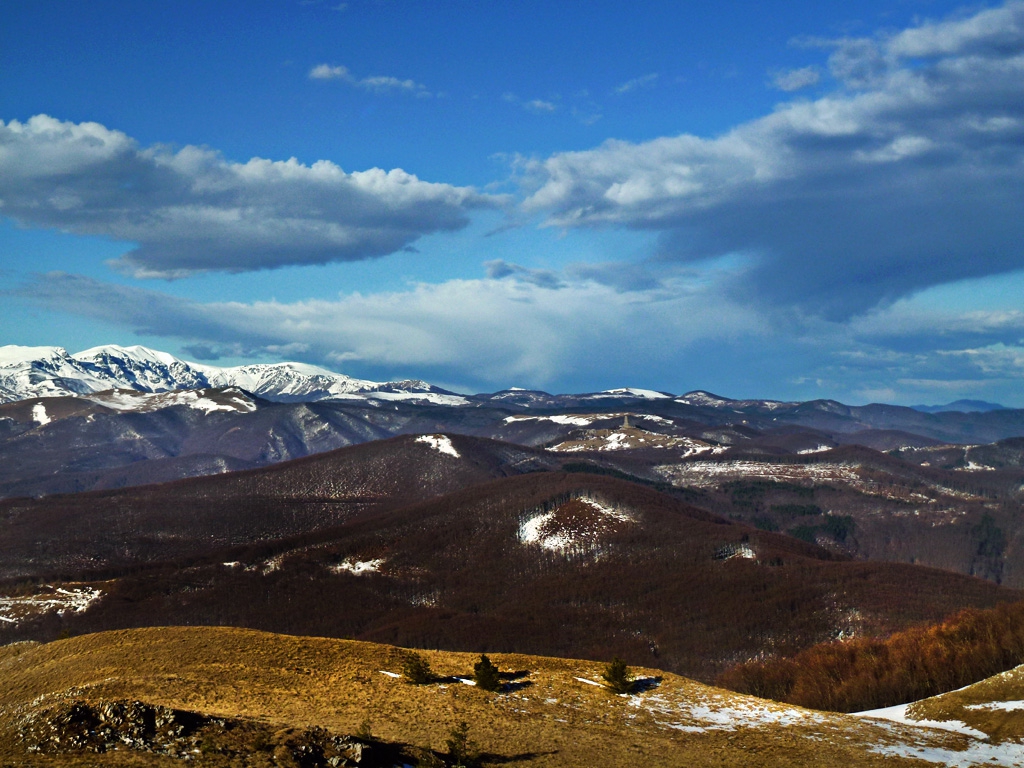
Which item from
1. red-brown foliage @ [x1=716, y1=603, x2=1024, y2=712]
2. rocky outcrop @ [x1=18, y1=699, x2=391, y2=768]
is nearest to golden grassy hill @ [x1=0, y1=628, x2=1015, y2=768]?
rocky outcrop @ [x1=18, y1=699, x2=391, y2=768]

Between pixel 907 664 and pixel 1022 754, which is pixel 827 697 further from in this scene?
pixel 1022 754

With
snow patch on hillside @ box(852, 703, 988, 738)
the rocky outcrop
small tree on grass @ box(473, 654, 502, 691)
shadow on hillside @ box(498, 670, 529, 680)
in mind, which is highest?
the rocky outcrop

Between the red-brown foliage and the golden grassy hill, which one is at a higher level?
the golden grassy hill

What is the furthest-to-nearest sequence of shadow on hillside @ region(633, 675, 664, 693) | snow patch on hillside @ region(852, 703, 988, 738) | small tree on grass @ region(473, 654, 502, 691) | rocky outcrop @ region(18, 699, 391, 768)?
shadow on hillside @ region(633, 675, 664, 693) < small tree on grass @ region(473, 654, 502, 691) < snow patch on hillside @ region(852, 703, 988, 738) < rocky outcrop @ region(18, 699, 391, 768)

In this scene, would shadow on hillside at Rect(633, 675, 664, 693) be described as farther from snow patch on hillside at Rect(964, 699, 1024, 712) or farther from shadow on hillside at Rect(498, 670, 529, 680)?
snow patch on hillside at Rect(964, 699, 1024, 712)

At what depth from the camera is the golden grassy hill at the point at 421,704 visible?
43031 mm

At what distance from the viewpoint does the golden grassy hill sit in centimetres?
4303

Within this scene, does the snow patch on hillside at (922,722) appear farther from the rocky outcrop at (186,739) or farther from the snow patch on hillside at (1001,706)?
the rocky outcrop at (186,739)

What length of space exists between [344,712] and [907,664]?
6562 cm

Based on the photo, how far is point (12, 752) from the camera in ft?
112

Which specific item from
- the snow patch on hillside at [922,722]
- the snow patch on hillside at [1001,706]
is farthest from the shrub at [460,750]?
the snow patch on hillside at [1001,706]

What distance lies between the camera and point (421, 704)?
49.7 metres

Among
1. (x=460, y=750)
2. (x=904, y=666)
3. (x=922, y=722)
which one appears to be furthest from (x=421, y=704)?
(x=904, y=666)

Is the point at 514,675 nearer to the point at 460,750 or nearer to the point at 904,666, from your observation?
the point at 460,750
